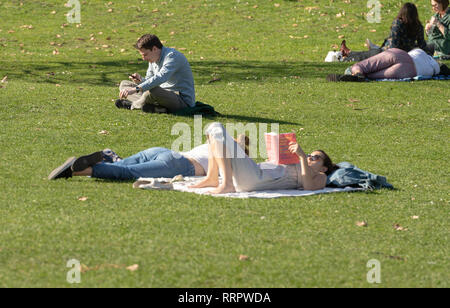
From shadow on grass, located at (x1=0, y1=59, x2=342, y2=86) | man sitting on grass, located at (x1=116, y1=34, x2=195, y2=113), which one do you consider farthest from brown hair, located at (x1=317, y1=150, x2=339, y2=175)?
shadow on grass, located at (x1=0, y1=59, x2=342, y2=86)

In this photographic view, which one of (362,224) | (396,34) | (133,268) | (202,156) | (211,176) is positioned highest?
(396,34)

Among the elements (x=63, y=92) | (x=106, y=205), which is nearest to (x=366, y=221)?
(x=106, y=205)

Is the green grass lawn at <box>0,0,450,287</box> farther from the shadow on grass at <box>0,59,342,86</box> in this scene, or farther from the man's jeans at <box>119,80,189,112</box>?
the man's jeans at <box>119,80,189,112</box>

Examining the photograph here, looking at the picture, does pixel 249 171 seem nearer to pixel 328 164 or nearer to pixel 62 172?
pixel 328 164

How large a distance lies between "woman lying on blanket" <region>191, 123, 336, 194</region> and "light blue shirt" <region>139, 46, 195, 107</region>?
363 centimetres

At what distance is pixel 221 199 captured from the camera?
769 centimetres

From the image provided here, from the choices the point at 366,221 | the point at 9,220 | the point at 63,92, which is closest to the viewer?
the point at 9,220

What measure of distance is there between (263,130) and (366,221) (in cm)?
473

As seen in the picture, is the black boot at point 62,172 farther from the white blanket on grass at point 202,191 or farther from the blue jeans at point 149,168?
the white blanket on grass at point 202,191

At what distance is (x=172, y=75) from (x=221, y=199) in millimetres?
4718

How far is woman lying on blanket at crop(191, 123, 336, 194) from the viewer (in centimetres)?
784

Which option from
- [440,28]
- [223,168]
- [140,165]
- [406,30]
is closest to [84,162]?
[140,165]

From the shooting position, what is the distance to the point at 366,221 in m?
7.16

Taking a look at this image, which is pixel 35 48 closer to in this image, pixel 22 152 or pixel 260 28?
pixel 260 28
